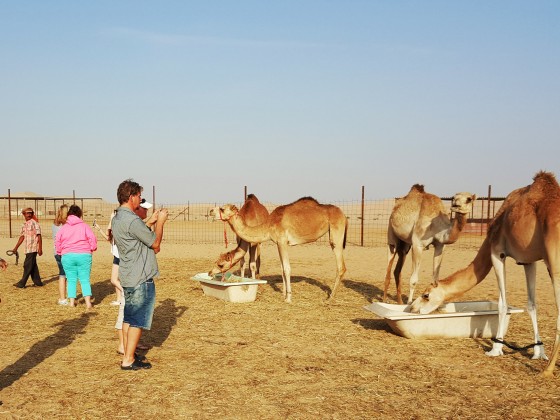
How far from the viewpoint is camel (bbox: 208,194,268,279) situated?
12.2 metres

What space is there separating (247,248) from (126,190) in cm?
659

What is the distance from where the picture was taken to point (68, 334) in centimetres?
869

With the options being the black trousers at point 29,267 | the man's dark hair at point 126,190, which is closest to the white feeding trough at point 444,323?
the man's dark hair at point 126,190

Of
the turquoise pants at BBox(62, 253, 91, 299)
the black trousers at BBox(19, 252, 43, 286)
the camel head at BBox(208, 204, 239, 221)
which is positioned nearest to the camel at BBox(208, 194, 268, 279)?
the camel head at BBox(208, 204, 239, 221)

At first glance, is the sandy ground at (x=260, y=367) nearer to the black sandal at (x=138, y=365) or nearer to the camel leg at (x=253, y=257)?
the black sandal at (x=138, y=365)

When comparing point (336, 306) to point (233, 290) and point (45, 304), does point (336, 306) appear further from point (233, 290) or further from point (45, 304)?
point (45, 304)

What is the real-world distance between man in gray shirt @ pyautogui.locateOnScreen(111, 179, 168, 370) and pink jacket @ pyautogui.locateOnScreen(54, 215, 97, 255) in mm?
4223

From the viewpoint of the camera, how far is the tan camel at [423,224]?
10.1 meters

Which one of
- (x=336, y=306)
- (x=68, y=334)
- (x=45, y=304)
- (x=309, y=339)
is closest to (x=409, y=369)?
(x=309, y=339)

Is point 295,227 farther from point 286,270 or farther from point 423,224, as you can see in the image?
point 423,224

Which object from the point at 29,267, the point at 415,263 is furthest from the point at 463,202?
the point at 29,267

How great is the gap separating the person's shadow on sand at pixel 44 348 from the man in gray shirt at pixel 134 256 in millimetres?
1356

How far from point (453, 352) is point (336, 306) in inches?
147

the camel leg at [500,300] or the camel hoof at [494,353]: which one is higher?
the camel leg at [500,300]
